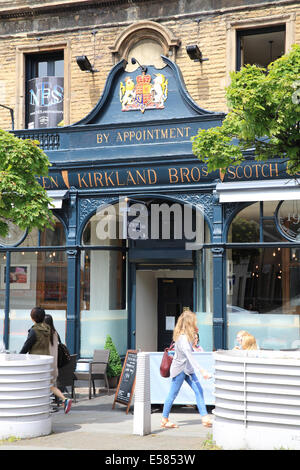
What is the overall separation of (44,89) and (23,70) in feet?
2.33

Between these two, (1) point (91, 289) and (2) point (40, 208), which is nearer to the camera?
(2) point (40, 208)

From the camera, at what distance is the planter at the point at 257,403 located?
7.59m

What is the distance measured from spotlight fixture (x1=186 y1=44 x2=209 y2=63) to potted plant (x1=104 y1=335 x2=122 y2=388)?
20.6 feet

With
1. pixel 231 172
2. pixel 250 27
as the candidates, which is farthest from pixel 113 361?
pixel 250 27

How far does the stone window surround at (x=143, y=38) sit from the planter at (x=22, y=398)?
332 inches

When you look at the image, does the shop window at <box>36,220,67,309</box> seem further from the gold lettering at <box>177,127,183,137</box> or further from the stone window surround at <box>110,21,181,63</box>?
the stone window surround at <box>110,21,181,63</box>

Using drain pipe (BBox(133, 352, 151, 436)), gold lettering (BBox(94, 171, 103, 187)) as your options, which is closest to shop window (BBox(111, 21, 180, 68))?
gold lettering (BBox(94, 171, 103, 187))

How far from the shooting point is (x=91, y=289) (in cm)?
1507

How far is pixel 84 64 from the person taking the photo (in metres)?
15.2

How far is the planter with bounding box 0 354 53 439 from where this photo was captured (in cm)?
873

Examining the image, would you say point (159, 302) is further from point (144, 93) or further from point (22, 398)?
point (22, 398)

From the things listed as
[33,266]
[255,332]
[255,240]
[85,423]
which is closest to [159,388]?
[85,423]

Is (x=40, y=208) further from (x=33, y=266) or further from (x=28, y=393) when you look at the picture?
(x=33, y=266)
